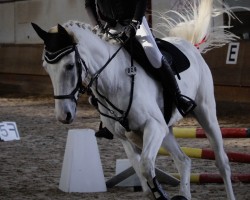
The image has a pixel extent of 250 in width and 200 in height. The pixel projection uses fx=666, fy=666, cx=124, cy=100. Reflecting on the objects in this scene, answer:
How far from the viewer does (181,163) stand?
573 centimetres

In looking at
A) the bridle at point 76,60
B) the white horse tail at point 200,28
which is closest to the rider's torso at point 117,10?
the bridle at point 76,60

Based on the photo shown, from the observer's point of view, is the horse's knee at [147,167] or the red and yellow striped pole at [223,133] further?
the red and yellow striped pole at [223,133]

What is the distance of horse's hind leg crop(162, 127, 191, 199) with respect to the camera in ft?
18.0

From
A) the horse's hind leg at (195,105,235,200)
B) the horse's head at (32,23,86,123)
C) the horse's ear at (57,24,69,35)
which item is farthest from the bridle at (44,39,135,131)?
the horse's hind leg at (195,105,235,200)

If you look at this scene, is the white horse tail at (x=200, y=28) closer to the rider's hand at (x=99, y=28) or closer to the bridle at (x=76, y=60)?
the rider's hand at (x=99, y=28)

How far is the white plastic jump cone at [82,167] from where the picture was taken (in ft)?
21.6

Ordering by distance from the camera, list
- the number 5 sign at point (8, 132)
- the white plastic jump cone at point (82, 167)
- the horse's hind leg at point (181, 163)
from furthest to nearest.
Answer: the number 5 sign at point (8, 132) < the white plastic jump cone at point (82, 167) < the horse's hind leg at point (181, 163)

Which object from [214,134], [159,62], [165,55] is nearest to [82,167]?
[214,134]

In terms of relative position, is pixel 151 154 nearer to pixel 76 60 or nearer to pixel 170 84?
pixel 170 84

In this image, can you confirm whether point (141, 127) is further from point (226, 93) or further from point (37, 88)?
point (37, 88)

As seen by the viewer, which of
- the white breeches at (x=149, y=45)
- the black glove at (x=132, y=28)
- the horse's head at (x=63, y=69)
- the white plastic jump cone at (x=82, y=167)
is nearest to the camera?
the horse's head at (x=63, y=69)

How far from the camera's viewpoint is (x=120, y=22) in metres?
5.37

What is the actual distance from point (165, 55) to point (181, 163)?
0.94 meters

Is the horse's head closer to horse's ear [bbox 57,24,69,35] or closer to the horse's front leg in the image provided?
horse's ear [bbox 57,24,69,35]
